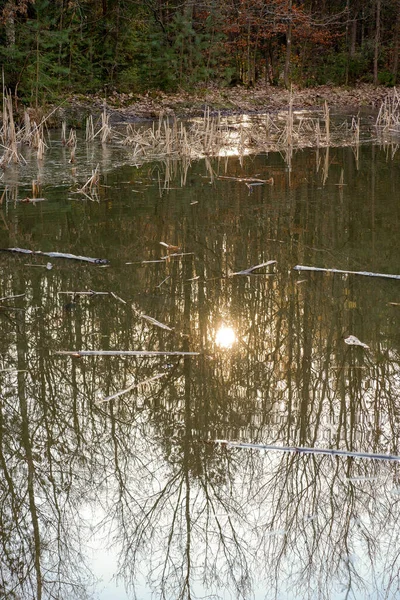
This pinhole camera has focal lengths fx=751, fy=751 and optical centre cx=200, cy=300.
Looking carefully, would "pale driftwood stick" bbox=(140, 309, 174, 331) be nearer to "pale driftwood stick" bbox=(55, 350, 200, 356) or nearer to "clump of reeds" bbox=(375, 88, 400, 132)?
"pale driftwood stick" bbox=(55, 350, 200, 356)

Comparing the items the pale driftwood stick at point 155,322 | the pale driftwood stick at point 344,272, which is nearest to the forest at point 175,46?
the pale driftwood stick at point 344,272

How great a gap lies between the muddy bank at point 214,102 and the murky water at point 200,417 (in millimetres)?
11537

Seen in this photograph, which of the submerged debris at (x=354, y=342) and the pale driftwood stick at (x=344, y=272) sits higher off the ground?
the pale driftwood stick at (x=344, y=272)

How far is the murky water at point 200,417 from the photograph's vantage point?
2602mm

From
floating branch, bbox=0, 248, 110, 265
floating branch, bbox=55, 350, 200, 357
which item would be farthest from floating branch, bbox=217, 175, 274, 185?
floating branch, bbox=55, 350, 200, 357

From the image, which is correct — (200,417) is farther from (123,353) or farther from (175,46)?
(175,46)

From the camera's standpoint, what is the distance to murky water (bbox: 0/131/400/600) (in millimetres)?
2602

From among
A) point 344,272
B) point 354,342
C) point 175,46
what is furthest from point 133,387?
point 175,46

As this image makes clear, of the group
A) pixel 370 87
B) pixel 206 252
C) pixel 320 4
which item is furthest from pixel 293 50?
pixel 206 252

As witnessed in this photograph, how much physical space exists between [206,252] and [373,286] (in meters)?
1.52

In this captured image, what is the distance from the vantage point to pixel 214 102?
2144cm

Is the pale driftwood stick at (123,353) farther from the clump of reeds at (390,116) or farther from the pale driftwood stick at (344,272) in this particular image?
the clump of reeds at (390,116)

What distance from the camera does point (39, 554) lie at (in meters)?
2.67

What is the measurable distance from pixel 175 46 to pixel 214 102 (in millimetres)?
2605
